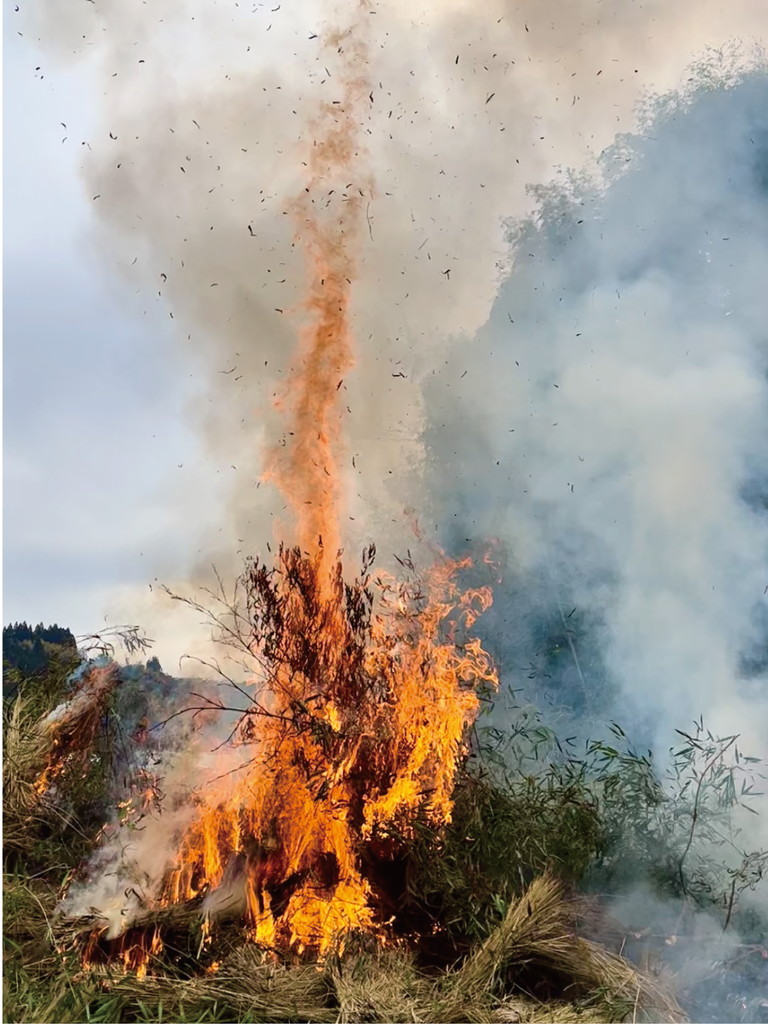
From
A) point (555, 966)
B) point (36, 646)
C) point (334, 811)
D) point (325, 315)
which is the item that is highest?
point (325, 315)

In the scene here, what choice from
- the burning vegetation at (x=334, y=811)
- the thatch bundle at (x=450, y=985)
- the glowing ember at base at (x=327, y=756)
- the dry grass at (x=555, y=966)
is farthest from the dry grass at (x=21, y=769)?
the dry grass at (x=555, y=966)

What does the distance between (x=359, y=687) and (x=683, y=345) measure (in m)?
4.61

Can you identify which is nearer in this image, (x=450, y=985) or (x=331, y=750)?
(x=450, y=985)

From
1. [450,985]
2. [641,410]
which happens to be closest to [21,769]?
[450,985]

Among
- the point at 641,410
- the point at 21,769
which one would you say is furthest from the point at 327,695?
the point at 641,410

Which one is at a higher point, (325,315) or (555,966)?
(325,315)

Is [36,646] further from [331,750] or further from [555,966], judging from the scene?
[555,966]

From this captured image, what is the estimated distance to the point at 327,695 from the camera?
668cm

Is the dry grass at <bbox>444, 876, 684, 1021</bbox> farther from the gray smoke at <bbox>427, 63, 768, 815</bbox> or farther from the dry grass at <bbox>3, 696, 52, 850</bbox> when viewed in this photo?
the dry grass at <bbox>3, 696, 52, 850</bbox>

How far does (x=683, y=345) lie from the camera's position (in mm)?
8711

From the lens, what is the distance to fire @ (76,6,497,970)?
617 centimetres

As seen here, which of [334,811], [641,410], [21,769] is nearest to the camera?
[334,811]

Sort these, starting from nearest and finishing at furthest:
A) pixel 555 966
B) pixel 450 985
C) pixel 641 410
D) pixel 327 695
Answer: pixel 450 985
pixel 555 966
pixel 327 695
pixel 641 410

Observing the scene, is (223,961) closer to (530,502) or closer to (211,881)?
(211,881)
